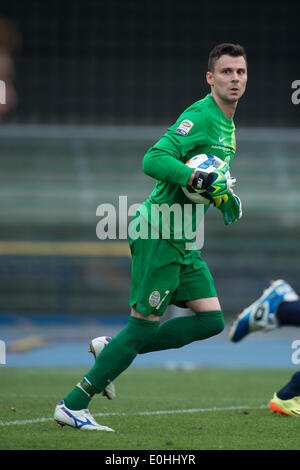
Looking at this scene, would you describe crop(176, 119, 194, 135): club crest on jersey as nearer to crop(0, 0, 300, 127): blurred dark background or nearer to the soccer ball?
the soccer ball

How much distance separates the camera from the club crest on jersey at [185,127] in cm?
461

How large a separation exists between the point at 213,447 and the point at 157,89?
1152 cm

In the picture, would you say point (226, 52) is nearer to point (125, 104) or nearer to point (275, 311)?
point (275, 311)

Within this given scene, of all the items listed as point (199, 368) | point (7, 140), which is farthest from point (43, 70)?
point (199, 368)

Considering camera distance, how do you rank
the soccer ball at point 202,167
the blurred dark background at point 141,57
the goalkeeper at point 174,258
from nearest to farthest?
the soccer ball at point 202,167 → the goalkeeper at point 174,258 → the blurred dark background at point 141,57

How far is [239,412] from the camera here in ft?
18.6

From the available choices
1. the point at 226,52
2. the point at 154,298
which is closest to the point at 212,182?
the point at 154,298

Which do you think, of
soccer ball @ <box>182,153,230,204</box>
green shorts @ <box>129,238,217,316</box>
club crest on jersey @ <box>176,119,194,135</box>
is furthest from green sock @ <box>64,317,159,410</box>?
club crest on jersey @ <box>176,119,194,135</box>

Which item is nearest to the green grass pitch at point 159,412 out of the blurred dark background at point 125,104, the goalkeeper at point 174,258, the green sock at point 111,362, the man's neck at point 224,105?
the green sock at point 111,362

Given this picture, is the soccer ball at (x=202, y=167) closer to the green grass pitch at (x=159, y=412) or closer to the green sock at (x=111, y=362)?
the green sock at (x=111, y=362)

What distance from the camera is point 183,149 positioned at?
4.62 metres

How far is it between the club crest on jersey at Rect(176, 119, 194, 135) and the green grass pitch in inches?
59.6

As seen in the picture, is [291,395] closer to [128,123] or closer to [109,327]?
[109,327]

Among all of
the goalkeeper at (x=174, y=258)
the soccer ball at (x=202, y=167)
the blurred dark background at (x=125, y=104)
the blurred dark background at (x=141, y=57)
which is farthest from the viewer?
the blurred dark background at (x=141, y=57)
